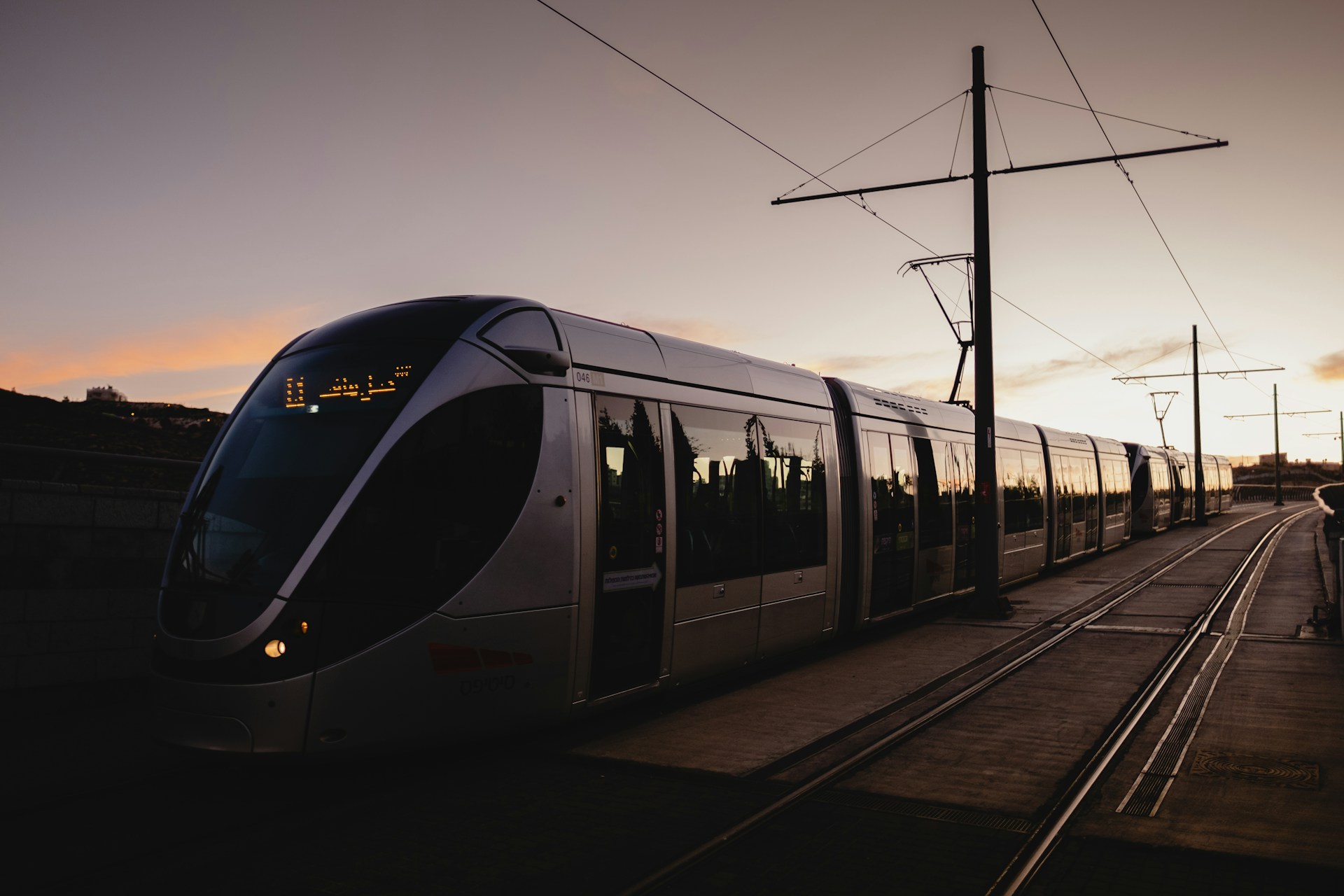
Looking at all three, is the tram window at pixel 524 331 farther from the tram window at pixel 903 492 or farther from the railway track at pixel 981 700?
the tram window at pixel 903 492

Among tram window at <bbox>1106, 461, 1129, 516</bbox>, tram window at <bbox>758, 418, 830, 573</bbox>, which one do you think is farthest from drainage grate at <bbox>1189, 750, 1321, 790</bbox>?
tram window at <bbox>1106, 461, 1129, 516</bbox>

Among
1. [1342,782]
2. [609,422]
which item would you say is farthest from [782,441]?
[1342,782]

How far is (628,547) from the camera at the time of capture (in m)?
7.75

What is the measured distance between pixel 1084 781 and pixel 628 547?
3.53m

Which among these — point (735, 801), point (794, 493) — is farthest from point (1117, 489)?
point (735, 801)

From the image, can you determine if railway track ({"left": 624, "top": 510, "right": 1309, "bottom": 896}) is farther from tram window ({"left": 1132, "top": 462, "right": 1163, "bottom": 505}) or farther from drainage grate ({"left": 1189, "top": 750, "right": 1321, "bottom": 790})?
tram window ({"left": 1132, "top": 462, "right": 1163, "bottom": 505})

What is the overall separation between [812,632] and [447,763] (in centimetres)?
500

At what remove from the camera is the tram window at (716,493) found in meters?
8.47

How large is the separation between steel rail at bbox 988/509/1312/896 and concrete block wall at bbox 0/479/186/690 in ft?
23.1

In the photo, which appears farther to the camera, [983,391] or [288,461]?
[983,391]

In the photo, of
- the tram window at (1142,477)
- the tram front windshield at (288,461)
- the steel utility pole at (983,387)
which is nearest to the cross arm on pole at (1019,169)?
the steel utility pole at (983,387)

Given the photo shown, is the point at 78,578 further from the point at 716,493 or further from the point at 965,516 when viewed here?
the point at 965,516

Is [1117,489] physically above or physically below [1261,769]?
above

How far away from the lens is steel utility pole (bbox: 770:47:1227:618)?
14.7 metres
